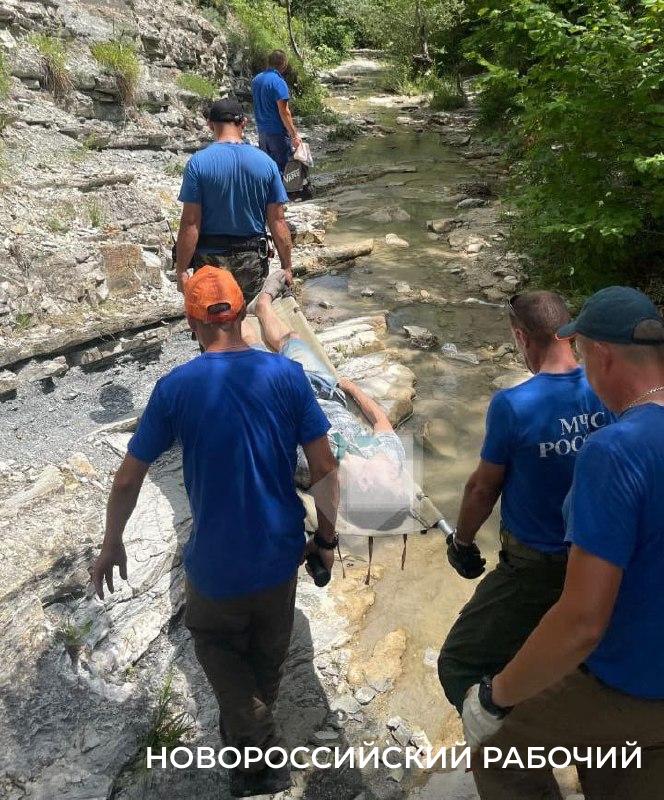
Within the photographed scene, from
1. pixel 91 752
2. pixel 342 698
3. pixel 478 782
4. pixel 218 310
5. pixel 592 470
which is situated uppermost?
pixel 218 310

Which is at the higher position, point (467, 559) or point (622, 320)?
point (622, 320)

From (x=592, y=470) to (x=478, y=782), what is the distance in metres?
1.12

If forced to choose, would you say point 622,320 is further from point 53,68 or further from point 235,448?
point 53,68

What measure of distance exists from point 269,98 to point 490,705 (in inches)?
254

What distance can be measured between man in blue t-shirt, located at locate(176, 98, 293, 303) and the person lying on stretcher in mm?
519

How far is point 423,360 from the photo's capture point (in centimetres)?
542

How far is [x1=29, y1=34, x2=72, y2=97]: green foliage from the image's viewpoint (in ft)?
27.3

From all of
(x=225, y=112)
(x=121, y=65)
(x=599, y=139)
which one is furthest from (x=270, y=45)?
(x=225, y=112)

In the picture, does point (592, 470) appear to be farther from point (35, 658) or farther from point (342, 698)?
point (35, 658)

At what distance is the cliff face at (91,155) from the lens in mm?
5016

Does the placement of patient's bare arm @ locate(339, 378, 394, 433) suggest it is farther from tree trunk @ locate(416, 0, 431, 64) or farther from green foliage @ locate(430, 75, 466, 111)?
tree trunk @ locate(416, 0, 431, 64)

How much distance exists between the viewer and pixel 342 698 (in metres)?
2.72

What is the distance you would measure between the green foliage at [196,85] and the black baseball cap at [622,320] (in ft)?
34.8

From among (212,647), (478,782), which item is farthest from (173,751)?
(478,782)
